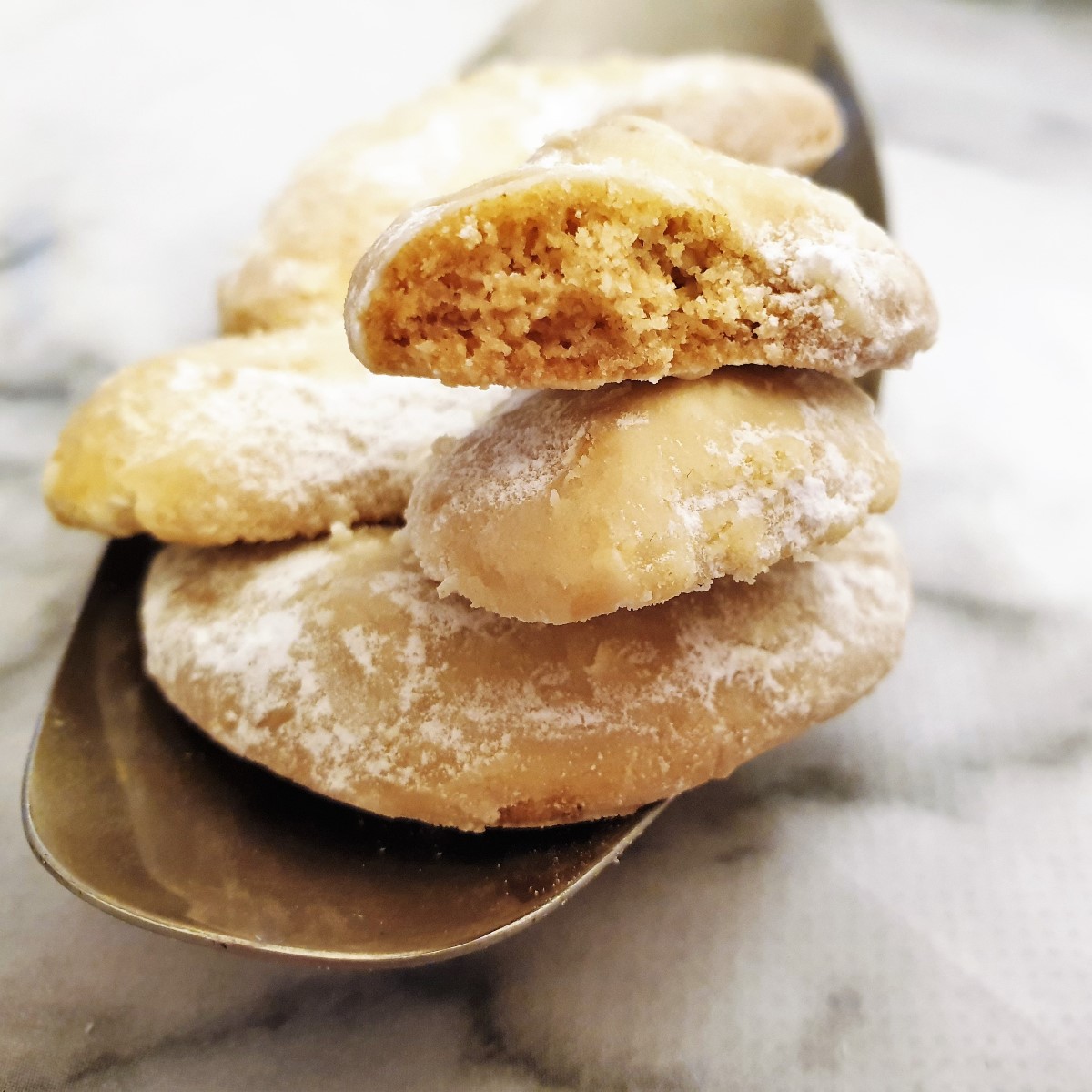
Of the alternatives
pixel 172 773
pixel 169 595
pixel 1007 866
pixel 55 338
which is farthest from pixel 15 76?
pixel 1007 866

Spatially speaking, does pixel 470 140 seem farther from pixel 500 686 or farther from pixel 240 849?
pixel 240 849

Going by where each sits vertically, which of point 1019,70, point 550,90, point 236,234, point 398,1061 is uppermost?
point 550,90

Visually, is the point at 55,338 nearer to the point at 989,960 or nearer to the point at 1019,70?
the point at 989,960

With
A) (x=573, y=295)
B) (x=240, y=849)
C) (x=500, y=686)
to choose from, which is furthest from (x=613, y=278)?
(x=240, y=849)

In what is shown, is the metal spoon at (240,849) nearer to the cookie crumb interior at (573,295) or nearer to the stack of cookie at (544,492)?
the stack of cookie at (544,492)

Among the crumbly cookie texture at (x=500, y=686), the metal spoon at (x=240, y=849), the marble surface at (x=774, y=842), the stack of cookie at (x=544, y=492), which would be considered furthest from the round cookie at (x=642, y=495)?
the marble surface at (x=774, y=842)

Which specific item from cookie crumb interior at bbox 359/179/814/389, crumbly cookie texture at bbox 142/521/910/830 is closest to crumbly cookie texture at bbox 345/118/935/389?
cookie crumb interior at bbox 359/179/814/389
